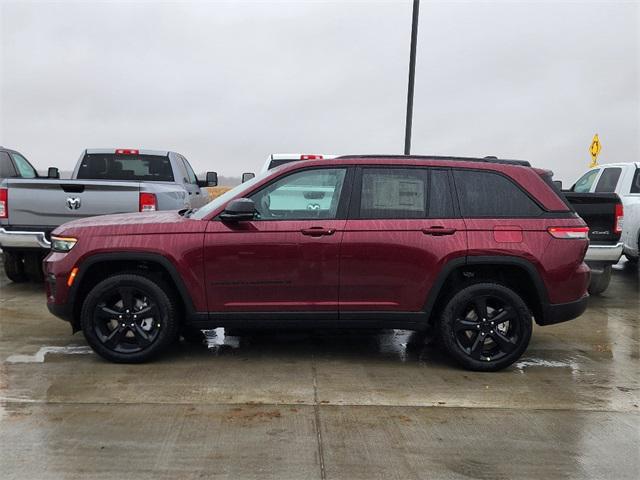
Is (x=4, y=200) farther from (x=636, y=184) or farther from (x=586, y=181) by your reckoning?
(x=586, y=181)

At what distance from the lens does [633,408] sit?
4359 millimetres

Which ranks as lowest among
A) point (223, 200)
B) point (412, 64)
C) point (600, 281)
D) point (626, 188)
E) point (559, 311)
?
point (600, 281)

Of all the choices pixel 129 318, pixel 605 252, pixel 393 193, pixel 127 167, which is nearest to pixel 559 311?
pixel 393 193

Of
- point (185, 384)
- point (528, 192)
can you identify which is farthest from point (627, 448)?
point (185, 384)

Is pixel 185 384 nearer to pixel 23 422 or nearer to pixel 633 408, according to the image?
pixel 23 422

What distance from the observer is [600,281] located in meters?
8.53

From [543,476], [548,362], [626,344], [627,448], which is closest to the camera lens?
[543,476]

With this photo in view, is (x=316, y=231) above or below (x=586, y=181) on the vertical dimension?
below

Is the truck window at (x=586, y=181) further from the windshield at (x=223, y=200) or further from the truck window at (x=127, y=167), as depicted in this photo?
the windshield at (x=223, y=200)

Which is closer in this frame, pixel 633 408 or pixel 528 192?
pixel 633 408

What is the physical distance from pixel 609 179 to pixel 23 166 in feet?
38.2

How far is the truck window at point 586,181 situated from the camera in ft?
35.4

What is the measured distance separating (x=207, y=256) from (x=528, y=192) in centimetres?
283

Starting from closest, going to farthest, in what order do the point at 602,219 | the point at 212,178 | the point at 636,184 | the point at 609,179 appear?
the point at 602,219 < the point at 636,184 < the point at 609,179 < the point at 212,178
